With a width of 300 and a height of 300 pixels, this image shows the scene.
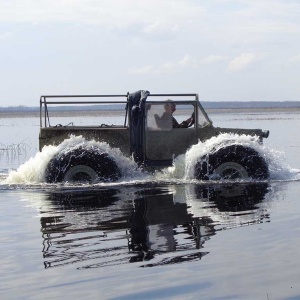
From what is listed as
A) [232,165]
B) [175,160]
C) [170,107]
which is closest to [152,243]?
[232,165]

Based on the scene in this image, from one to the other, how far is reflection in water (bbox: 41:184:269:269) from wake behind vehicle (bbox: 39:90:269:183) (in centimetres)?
79

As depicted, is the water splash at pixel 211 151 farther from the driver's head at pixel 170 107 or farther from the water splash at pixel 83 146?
the driver's head at pixel 170 107

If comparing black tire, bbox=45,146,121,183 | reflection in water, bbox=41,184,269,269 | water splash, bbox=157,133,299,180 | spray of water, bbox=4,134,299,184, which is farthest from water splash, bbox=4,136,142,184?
reflection in water, bbox=41,184,269,269

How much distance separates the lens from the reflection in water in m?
9.20

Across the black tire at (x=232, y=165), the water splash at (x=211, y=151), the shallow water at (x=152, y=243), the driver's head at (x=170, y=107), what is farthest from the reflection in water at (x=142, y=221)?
the driver's head at (x=170, y=107)

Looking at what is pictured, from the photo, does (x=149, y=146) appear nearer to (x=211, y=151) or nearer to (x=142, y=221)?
(x=211, y=151)

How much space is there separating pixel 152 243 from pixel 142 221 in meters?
1.74

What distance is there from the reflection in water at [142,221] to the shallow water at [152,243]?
0.04 feet

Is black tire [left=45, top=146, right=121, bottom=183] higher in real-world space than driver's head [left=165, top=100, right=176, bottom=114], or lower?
lower

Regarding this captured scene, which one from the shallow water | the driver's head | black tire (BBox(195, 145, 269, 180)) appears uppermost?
the driver's head

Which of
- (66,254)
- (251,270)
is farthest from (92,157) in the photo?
(251,270)

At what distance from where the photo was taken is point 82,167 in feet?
55.0

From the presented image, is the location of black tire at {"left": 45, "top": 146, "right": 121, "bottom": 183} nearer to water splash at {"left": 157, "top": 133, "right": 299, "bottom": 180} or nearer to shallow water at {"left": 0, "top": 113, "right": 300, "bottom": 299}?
shallow water at {"left": 0, "top": 113, "right": 300, "bottom": 299}

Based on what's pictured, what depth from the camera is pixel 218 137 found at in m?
16.9
